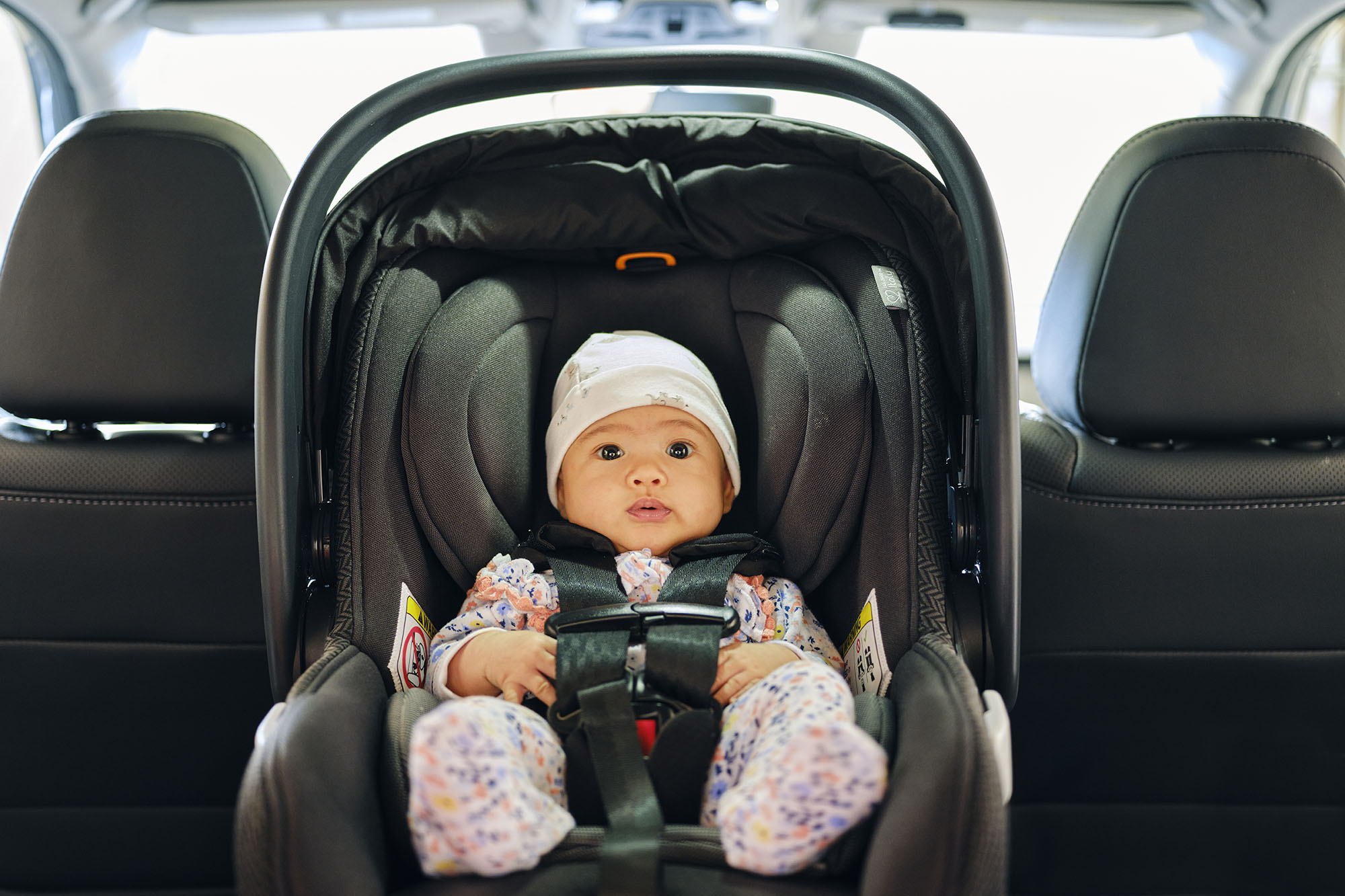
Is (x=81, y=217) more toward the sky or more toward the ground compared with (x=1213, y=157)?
more toward the ground

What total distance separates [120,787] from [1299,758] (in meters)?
2.05

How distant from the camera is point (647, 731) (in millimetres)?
1192

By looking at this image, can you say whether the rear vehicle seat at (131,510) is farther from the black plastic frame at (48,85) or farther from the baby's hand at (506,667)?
the black plastic frame at (48,85)

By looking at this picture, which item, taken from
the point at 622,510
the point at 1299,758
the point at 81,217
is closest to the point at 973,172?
the point at 622,510

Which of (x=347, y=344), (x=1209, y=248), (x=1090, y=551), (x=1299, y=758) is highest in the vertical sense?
(x=1209, y=248)

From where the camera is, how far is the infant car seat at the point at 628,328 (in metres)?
0.97

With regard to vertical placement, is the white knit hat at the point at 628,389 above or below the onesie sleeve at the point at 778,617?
above

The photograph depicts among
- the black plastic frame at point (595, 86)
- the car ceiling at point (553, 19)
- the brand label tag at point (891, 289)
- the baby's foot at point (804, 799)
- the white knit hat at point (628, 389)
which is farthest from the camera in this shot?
the car ceiling at point (553, 19)

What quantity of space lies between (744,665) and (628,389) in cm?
45

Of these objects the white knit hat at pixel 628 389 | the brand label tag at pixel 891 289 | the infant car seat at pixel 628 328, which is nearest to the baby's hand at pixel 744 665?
the infant car seat at pixel 628 328

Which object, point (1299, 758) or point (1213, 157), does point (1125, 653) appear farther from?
point (1213, 157)

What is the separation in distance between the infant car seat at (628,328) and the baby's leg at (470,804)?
0.03 m

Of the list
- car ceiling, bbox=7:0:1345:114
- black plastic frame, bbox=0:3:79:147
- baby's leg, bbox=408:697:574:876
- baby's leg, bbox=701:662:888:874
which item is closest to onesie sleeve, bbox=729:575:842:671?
baby's leg, bbox=701:662:888:874

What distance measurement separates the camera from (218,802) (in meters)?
1.68
